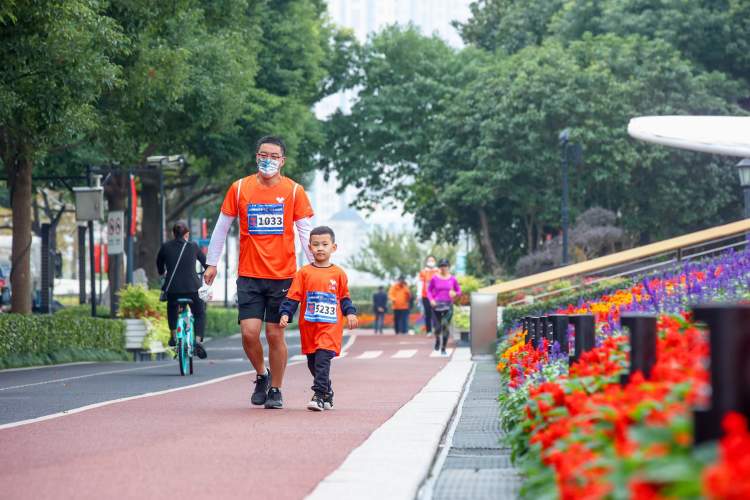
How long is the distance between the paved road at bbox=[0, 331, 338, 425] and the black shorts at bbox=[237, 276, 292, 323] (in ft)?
5.52

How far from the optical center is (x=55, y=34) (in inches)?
738

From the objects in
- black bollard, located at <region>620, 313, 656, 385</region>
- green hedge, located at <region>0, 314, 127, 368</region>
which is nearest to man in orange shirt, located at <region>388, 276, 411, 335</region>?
green hedge, located at <region>0, 314, 127, 368</region>

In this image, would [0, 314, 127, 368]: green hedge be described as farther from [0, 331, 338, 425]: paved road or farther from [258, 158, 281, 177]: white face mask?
[258, 158, 281, 177]: white face mask

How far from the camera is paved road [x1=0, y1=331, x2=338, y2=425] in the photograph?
12.3m

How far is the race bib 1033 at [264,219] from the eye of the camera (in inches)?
456

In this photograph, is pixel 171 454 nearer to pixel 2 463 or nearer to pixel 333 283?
pixel 2 463

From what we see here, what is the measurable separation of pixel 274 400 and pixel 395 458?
4.38 m

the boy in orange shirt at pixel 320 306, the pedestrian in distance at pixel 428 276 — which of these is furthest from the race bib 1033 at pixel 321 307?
the pedestrian in distance at pixel 428 276

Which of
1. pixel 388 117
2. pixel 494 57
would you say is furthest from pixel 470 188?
pixel 494 57

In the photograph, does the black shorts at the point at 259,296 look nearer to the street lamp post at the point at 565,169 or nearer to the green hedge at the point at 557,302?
the green hedge at the point at 557,302

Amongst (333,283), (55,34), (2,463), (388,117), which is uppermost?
(388,117)

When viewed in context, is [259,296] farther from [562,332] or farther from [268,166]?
[562,332]

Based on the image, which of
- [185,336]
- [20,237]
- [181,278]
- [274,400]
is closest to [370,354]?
[20,237]

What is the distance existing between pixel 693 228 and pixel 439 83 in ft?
38.7
